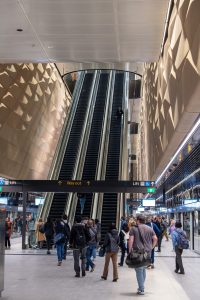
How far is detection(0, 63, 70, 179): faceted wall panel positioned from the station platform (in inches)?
370

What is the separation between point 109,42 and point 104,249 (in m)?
5.71

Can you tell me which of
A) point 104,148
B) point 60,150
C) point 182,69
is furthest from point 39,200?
point 182,69

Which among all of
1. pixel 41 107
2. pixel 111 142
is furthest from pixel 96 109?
pixel 41 107

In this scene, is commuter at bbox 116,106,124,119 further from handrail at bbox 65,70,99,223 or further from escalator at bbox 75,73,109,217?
handrail at bbox 65,70,99,223

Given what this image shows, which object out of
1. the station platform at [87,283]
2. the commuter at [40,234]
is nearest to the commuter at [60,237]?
the station platform at [87,283]

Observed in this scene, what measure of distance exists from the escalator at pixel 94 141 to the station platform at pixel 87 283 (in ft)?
36.4

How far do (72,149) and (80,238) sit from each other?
2089 cm

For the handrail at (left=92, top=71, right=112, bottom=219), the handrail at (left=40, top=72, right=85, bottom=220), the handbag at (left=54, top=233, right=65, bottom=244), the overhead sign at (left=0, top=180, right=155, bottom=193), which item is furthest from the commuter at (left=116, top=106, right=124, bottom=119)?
the handbag at (left=54, top=233, right=65, bottom=244)

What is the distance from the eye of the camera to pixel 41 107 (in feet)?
102

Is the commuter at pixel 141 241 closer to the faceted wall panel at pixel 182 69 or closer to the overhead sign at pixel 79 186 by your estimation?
the faceted wall panel at pixel 182 69

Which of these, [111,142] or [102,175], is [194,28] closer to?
[102,175]

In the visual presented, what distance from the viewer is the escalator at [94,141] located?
27828 millimetres

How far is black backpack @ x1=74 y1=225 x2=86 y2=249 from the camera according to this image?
13.2m

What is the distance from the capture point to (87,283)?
1190 cm
